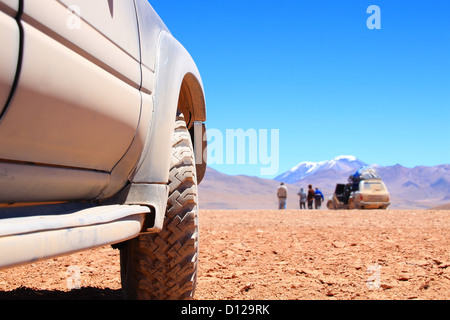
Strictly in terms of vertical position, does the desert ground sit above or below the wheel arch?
below

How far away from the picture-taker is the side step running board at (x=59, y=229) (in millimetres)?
1419

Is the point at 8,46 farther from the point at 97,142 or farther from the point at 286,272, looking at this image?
the point at 286,272

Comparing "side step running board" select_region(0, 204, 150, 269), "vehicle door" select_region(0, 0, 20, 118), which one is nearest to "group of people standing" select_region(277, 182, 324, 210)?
"side step running board" select_region(0, 204, 150, 269)

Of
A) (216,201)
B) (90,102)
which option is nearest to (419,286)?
(90,102)

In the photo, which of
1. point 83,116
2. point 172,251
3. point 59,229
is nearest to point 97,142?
point 83,116

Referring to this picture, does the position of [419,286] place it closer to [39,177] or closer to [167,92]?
[167,92]

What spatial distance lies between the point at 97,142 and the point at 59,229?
47cm

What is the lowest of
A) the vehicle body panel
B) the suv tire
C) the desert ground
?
the desert ground

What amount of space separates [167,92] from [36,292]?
6.53ft

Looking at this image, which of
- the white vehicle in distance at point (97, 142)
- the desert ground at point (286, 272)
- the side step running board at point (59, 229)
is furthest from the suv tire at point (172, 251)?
the desert ground at point (286, 272)

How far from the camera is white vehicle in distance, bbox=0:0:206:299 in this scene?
1508 mm

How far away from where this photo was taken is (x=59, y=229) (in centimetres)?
164

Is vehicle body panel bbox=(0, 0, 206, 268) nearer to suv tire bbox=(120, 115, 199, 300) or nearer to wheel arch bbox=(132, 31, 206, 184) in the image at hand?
wheel arch bbox=(132, 31, 206, 184)

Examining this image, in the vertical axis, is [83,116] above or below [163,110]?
below
